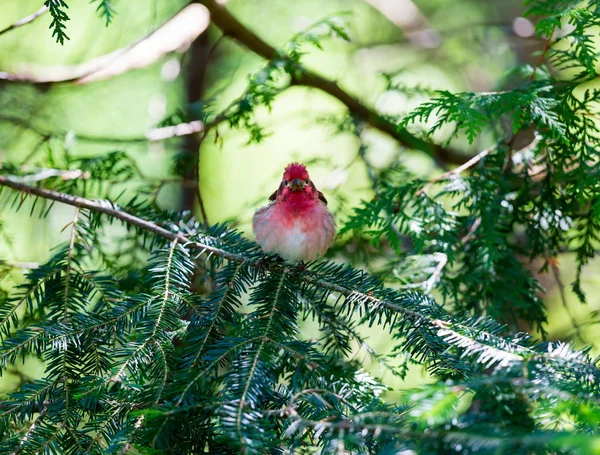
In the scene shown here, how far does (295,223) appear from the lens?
2852 mm

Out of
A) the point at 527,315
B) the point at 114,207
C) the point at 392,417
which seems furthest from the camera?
the point at 527,315

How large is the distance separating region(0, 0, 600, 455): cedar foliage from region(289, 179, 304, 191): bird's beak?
0.41 meters

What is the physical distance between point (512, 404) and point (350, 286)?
86 cm

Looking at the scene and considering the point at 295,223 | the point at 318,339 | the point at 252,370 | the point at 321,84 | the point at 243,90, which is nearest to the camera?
the point at 252,370

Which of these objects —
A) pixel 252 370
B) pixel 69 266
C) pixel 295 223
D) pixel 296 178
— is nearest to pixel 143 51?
pixel 296 178

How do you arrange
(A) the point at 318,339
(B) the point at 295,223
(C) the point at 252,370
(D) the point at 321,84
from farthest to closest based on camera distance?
(D) the point at 321,84 → (B) the point at 295,223 → (A) the point at 318,339 → (C) the point at 252,370

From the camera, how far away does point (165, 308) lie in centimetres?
198

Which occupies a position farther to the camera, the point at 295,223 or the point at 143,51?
the point at 143,51

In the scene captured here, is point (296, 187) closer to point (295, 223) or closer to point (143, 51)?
point (295, 223)

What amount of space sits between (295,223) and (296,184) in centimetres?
20

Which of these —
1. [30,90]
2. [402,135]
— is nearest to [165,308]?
[402,135]

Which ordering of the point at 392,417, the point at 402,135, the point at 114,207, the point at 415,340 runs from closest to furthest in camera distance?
the point at 392,417, the point at 415,340, the point at 114,207, the point at 402,135

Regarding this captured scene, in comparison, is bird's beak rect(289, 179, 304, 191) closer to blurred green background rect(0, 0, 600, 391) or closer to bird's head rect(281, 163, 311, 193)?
bird's head rect(281, 163, 311, 193)

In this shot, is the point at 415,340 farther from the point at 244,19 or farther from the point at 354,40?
the point at 244,19
